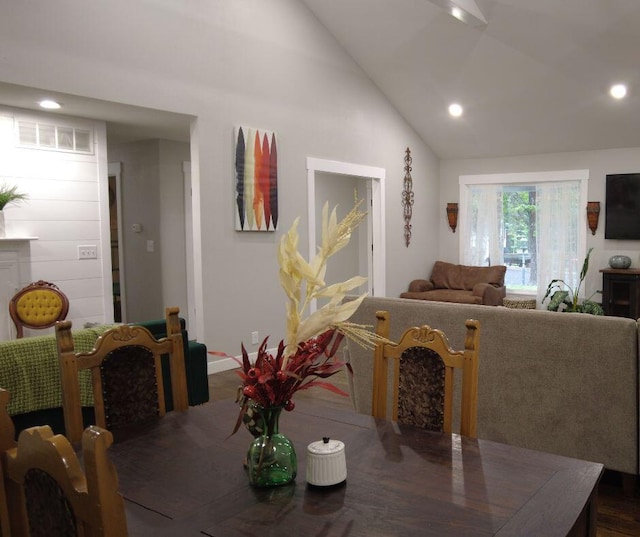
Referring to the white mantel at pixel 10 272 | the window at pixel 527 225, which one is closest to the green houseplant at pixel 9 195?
the white mantel at pixel 10 272

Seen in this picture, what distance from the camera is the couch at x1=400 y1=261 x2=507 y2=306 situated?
302 inches

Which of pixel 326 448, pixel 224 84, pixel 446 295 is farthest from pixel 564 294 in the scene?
pixel 326 448

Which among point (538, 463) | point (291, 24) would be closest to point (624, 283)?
point (291, 24)

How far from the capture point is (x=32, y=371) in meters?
2.66

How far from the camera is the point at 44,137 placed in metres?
4.96

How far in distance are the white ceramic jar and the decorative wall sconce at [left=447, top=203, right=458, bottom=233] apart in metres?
7.89

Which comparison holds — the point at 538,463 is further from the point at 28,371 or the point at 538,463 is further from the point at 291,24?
the point at 291,24

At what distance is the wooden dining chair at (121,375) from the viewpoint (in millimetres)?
1856

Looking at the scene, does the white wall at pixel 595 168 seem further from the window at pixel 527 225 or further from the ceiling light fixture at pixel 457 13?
the ceiling light fixture at pixel 457 13

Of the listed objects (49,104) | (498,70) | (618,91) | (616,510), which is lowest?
(616,510)

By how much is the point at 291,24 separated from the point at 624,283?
5.08 metres

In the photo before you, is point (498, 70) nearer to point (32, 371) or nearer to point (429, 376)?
point (429, 376)

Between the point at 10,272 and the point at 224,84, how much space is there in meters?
2.47

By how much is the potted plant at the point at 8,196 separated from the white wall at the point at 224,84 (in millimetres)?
978
